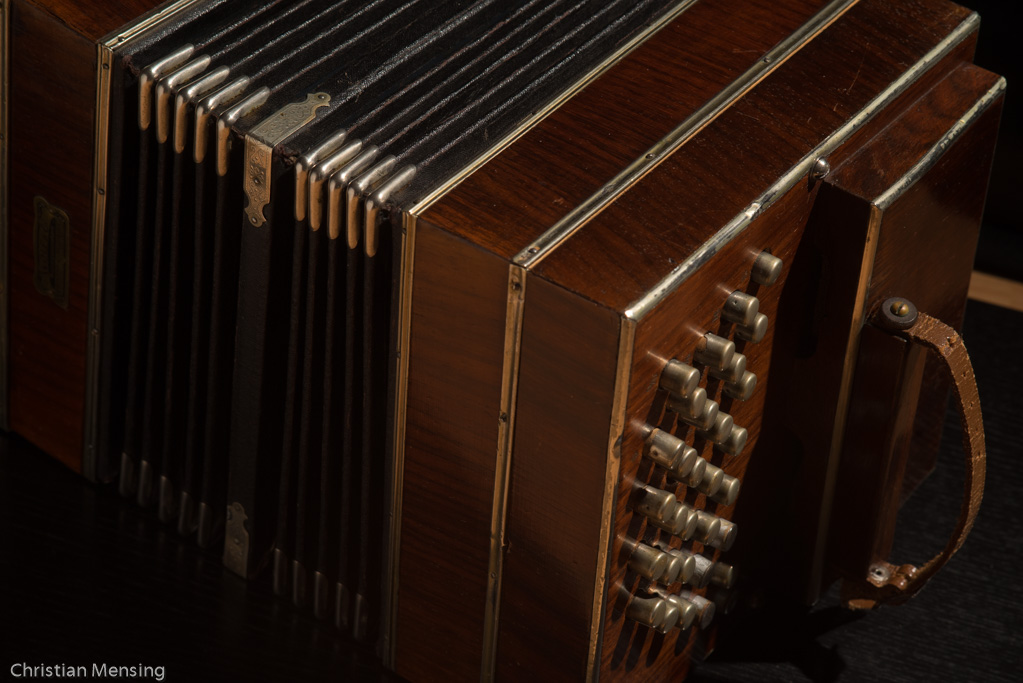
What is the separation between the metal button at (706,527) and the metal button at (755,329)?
16 centimetres

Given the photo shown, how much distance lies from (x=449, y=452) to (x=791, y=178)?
1.24ft

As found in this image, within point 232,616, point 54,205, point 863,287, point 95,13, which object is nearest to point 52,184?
point 54,205

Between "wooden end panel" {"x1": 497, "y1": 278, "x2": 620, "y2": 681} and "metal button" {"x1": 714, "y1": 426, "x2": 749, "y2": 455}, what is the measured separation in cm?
15

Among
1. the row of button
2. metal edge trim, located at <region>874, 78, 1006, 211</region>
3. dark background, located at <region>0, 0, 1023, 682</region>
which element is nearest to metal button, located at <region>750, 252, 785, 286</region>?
the row of button

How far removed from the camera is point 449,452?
1497mm

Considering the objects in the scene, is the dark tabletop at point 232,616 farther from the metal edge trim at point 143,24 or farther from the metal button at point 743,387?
the metal edge trim at point 143,24

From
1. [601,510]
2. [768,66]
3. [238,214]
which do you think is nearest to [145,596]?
[238,214]

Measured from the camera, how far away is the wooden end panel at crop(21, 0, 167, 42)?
1597 millimetres

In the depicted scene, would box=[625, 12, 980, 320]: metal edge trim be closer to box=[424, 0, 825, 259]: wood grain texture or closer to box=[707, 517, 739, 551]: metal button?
box=[424, 0, 825, 259]: wood grain texture

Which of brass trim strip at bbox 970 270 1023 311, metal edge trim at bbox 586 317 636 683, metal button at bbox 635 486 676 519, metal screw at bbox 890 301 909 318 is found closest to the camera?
metal edge trim at bbox 586 317 636 683

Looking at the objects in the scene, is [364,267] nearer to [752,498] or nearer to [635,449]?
[635,449]

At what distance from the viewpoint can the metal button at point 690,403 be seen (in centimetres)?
142

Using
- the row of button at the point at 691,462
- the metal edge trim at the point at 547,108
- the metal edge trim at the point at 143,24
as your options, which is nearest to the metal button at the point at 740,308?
the row of button at the point at 691,462

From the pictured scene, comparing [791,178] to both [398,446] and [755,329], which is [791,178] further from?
[398,446]
